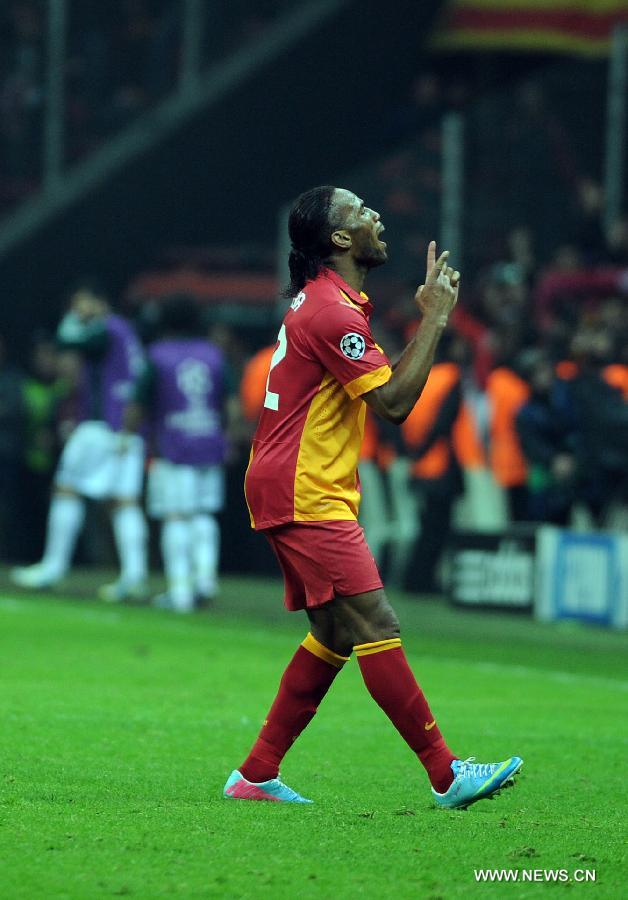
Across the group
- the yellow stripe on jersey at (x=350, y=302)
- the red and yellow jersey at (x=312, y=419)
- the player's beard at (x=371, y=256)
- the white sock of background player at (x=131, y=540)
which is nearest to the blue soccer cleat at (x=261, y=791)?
the red and yellow jersey at (x=312, y=419)

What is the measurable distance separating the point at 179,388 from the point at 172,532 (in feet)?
3.56

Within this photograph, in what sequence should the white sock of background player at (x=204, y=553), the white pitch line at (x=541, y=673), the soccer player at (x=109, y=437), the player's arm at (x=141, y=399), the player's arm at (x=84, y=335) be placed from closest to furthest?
the white pitch line at (x=541, y=673), the player's arm at (x=141, y=399), the white sock of background player at (x=204, y=553), the player's arm at (x=84, y=335), the soccer player at (x=109, y=437)

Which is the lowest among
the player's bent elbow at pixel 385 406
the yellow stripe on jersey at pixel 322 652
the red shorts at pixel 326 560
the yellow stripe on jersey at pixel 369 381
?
the yellow stripe on jersey at pixel 322 652

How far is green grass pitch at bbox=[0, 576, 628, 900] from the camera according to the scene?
5.23 metres

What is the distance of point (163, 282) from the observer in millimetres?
21141

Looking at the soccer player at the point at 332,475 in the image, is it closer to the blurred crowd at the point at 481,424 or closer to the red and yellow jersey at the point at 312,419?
the red and yellow jersey at the point at 312,419

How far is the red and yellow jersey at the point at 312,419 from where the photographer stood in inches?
245

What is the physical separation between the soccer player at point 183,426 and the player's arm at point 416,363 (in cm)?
827

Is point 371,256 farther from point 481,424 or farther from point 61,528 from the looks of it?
point 481,424

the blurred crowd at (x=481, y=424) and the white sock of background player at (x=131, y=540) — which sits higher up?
the blurred crowd at (x=481, y=424)

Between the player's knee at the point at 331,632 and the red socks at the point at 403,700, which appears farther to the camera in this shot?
the player's knee at the point at 331,632

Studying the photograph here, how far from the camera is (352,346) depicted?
6.15 meters

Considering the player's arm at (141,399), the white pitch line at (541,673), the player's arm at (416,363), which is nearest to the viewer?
the player's arm at (416,363)

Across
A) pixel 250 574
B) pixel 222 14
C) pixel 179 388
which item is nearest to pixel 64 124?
pixel 222 14
